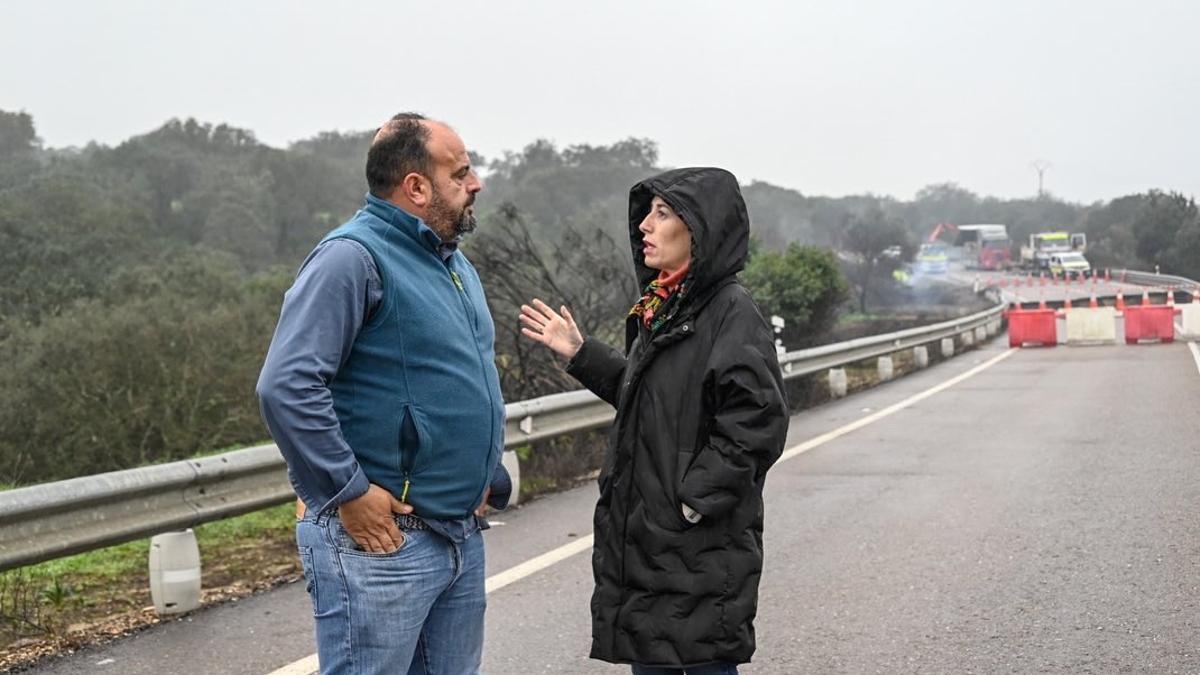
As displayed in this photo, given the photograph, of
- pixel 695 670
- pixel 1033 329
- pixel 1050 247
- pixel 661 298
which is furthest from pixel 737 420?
pixel 1050 247

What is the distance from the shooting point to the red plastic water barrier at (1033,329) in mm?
30281

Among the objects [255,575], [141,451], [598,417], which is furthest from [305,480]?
[141,451]

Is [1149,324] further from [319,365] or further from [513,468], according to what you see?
[319,365]

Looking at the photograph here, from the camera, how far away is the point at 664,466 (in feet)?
12.0

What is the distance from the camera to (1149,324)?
99.0 feet

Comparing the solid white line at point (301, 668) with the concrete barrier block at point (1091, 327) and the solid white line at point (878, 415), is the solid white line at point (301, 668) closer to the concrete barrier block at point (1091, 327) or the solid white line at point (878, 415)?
the solid white line at point (878, 415)

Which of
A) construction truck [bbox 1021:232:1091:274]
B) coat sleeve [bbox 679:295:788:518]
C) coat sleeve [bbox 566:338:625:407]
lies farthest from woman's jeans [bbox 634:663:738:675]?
construction truck [bbox 1021:232:1091:274]

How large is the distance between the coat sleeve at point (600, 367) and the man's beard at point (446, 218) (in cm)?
72

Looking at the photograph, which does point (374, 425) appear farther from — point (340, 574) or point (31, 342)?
point (31, 342)

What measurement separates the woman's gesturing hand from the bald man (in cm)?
59

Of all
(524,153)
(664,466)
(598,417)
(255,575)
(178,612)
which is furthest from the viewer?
(524,153)

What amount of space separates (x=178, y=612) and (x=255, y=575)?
3.70ft

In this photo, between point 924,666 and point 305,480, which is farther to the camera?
point 924,666

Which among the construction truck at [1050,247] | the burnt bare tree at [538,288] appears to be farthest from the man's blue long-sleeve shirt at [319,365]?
the construction truck at [1050,247]
